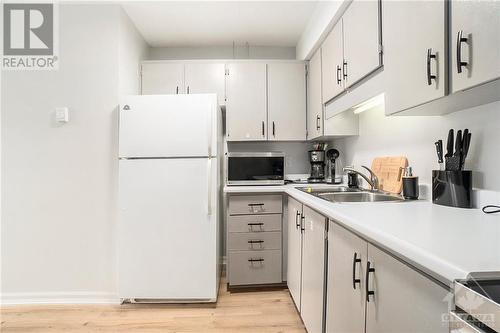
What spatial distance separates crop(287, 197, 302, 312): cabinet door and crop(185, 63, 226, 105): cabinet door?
1.38 m

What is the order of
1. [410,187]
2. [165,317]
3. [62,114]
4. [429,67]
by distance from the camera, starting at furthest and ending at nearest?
[62,114], [165,317], [410,187], [429,67]

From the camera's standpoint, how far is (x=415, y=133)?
1487mm

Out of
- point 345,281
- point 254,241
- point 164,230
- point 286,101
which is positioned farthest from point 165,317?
point 286,101

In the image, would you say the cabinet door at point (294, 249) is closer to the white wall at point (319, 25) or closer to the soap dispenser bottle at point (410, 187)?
the soap dispenser bottle at point (410, 187)

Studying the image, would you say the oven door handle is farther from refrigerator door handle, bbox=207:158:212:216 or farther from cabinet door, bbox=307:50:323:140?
cabinet door, bbox=307:50:323:140

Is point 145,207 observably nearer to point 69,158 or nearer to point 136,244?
point 136,244

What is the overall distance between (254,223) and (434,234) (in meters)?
1.70

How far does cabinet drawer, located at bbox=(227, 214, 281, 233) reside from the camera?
90.6 inches

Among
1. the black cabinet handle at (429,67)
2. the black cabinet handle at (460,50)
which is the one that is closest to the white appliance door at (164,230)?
the black cabinet handle at (429,67)

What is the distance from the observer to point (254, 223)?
231cm

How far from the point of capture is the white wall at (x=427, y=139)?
104cm

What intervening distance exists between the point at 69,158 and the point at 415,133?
2600 mm

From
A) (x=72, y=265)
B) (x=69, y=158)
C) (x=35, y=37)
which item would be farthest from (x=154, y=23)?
(x=72, y=265)

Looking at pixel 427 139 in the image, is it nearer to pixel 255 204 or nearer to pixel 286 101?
pixel 255 204
